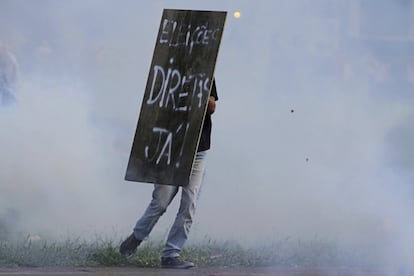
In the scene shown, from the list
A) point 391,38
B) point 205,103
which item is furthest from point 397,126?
point 205,103

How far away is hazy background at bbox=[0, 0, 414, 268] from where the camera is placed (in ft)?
28.3

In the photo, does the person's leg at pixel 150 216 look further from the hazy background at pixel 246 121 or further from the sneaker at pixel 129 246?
the hazy background at pixel 246 121

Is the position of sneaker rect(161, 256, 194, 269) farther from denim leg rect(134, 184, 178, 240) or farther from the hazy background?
the hazy background

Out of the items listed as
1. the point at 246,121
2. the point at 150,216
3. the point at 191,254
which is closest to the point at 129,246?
the point at 150,216

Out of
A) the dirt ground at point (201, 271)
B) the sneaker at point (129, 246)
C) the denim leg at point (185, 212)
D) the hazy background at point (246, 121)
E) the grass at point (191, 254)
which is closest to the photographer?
the dirt ground at point (201, 271)

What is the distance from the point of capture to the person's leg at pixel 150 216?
26.7ft

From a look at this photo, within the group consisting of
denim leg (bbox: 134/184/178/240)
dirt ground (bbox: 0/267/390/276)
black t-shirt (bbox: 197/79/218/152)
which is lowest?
A: dirt ground (bbox: 0/267/390/276)

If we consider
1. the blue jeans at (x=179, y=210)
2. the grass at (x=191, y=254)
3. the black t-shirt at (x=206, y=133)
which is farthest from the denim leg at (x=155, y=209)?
the black t-shirt at (x=206, y=133)

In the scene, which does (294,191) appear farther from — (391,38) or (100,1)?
(100,1)

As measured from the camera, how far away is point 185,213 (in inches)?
322

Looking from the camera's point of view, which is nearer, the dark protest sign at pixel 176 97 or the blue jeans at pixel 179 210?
the dark protest sign at pixel 176 97

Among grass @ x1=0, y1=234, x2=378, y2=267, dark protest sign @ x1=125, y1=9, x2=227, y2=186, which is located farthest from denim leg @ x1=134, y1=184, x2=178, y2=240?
dark protest sign @ x1=125, y1=9, x2=227, y2=186

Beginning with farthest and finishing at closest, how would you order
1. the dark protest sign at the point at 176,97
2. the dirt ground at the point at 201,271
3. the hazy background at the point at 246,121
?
the hazy background at the point at 246,121
the dirt ground at the point at 201,271
the dark protest sign at the point at 176,97

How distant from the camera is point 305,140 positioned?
9.08 metres
